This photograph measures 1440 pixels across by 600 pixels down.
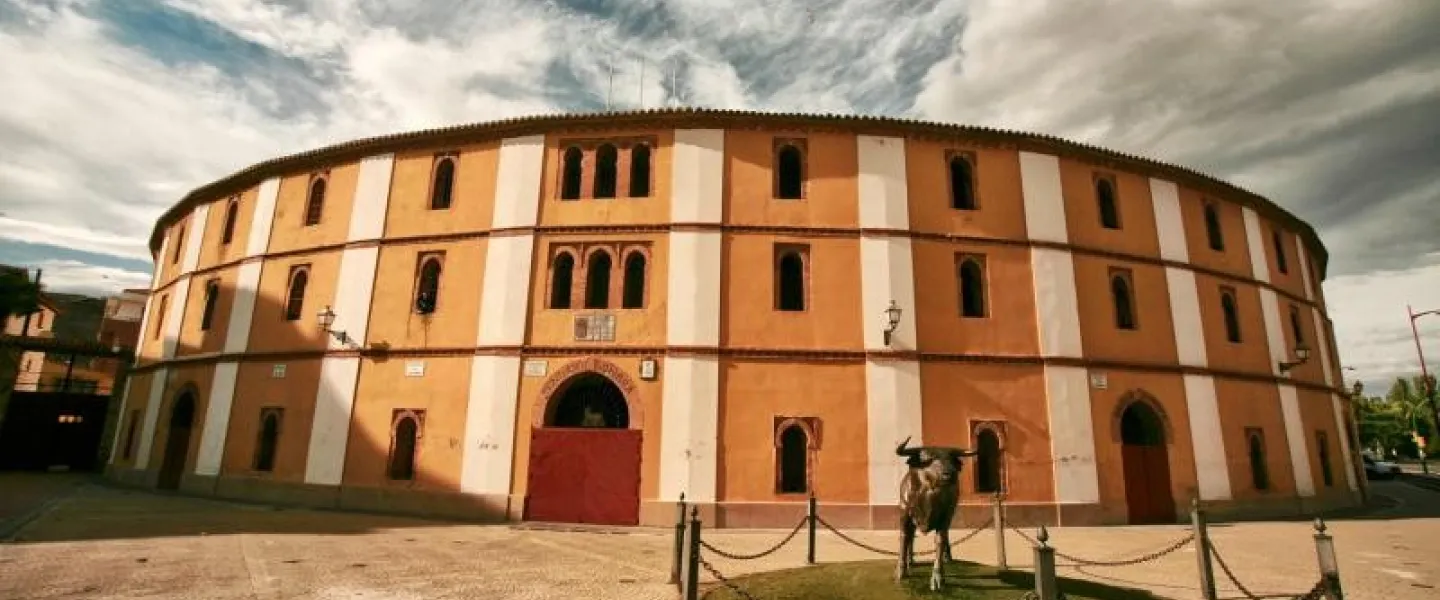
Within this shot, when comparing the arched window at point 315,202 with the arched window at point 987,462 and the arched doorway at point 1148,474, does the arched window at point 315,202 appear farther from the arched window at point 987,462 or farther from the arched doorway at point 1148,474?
the arched doorway at point 1148,474

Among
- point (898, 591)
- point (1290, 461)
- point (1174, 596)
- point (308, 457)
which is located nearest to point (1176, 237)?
point (1290, 461)

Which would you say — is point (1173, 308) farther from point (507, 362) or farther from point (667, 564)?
point (507, 362)

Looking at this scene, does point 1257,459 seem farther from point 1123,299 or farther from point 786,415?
point 786,415

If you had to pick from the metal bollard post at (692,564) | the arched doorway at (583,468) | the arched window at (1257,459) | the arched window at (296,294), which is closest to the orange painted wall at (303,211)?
the arched window at (296,294)

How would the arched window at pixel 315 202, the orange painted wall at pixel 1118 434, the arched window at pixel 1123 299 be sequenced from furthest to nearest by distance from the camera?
the arched window at pixel 315 202
the arched window at pixel 1123 299
the orange painted wall at pixel 1118 434

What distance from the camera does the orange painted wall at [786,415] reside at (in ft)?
46.3

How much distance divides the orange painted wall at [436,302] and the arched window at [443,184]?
4.40 ft

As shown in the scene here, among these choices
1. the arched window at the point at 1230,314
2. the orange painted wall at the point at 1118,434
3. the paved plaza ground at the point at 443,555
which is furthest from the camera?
the arched window at the point at 1230,314

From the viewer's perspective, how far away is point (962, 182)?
17.0 meters

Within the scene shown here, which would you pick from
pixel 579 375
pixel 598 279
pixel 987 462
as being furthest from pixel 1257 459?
pixel 598 279

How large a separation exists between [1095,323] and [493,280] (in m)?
15.0

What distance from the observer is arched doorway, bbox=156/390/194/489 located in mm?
18500

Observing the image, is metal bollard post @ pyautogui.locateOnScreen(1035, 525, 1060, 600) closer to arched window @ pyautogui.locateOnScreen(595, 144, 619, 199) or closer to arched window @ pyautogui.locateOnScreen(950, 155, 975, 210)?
arched window @ pyautogui.locateOnScreen(950, 155, 975, 210)

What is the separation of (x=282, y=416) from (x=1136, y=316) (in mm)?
22275
